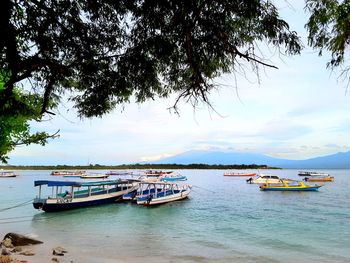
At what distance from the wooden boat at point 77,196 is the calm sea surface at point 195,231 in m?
0.84

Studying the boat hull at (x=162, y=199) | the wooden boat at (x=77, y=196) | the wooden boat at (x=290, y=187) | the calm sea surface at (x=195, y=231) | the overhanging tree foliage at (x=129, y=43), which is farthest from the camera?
the wooden boat at (x=290, y=187)

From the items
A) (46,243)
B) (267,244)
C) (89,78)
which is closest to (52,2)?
(89,78)

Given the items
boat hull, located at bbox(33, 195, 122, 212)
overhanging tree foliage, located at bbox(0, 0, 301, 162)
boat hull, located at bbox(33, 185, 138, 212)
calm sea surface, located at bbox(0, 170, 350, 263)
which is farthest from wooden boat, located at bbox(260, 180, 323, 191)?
overhanging tree foliage, located at bbox(0, 0, 301, 162)

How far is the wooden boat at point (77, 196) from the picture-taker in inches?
1244

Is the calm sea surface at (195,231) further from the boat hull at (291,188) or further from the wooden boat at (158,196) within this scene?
the boat hull at (291,188)

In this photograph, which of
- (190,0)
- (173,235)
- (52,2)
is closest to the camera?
(190,0)

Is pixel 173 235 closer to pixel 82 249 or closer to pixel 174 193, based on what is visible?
pixel 82 249

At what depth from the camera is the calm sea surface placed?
1725cm

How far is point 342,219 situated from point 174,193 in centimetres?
1898

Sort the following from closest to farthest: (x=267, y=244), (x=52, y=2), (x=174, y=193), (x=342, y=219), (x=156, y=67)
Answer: (x=52, y=2) < (x=156, y=67) < (x=267, y=244) < (x=342, y=219) < (x=174, y=193)

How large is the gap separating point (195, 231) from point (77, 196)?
1696cm

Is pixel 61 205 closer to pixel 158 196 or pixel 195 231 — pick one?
pixel 158 196

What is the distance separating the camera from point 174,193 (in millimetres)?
41656

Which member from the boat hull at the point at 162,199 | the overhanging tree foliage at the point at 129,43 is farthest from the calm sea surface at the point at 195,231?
the overhanging tree foliage at the point at 129,43
